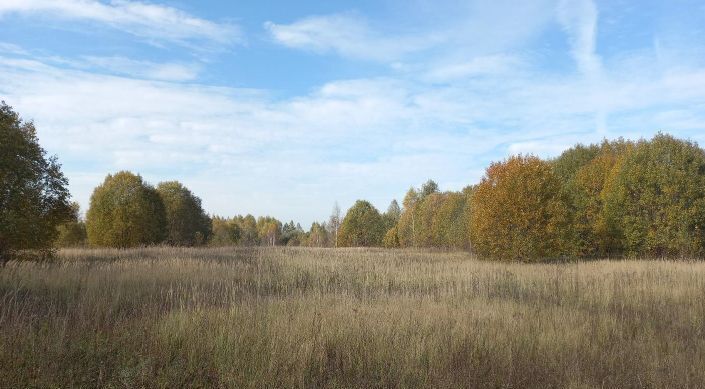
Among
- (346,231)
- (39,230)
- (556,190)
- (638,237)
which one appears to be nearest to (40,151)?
(39,230)

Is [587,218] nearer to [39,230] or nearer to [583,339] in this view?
[583,339]

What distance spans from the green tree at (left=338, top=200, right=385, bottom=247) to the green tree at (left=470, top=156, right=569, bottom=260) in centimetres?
4322

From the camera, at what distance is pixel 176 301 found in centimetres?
852

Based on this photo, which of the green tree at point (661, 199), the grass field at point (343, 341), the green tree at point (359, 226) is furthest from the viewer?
the green tree at point (359, 226)

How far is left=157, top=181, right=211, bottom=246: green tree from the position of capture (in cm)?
4228

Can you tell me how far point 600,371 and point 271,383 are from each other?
371 centimetres

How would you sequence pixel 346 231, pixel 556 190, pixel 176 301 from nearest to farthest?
pixel 176 301 < pixel 556 190 < pixel 346 231

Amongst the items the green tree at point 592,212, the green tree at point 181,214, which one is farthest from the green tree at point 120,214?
the green tree at point 592,212

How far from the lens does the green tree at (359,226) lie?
66812mm

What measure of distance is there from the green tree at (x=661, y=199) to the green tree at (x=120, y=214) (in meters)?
29.9

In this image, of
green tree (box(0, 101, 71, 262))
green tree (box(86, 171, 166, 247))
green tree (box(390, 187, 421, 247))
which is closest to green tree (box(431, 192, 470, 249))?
green tree (box(390, 187, 421, 247))

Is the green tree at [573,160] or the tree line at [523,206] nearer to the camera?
the tree line at [523,206]

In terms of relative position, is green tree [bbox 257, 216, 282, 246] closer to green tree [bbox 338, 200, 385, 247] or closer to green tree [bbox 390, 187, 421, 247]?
green tree [bbox 338, 200, 385, 247]

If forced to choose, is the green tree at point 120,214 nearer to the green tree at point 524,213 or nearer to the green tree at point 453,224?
the green tree at point 524,213
